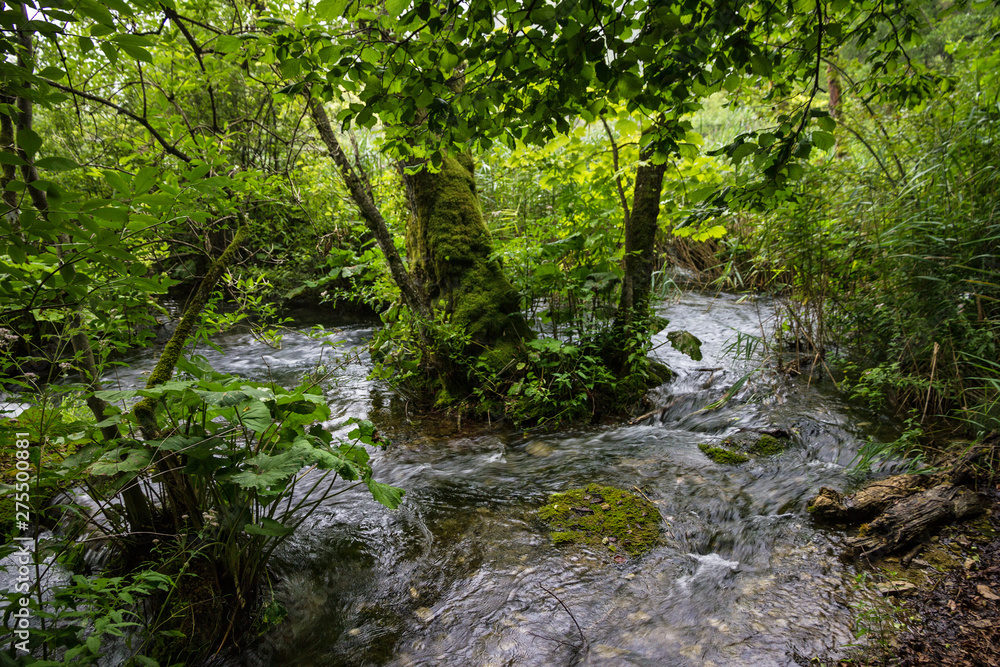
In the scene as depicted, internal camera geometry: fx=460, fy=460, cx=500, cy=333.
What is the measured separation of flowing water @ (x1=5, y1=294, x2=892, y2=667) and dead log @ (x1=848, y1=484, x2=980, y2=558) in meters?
0.15

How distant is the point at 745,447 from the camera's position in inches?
133

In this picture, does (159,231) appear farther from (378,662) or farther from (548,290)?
(548,290)

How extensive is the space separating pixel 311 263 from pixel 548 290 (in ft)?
20.3

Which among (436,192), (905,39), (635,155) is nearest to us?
(905,39)

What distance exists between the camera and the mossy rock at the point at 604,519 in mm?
2494

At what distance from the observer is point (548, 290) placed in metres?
4.31

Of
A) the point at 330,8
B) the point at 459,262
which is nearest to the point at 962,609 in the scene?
the point at 330,8

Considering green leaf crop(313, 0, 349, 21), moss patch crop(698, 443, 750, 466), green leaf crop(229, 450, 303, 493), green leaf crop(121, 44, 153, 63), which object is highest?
green leaf crop(313, 0, 349, 21)

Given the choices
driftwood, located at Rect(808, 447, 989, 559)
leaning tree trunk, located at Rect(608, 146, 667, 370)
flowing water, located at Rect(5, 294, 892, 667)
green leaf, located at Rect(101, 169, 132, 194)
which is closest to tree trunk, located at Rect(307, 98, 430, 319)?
flowing water, located at Rect(5, 294, 892, 667)

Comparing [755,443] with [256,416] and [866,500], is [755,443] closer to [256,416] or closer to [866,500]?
[866,500]

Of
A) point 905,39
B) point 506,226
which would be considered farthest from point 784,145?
point 506,226

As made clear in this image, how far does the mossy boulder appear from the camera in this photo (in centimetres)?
325

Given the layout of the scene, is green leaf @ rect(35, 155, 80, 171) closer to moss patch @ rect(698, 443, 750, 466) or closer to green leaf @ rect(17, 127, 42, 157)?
green leaf @ rect(17, 127, 42, 157)

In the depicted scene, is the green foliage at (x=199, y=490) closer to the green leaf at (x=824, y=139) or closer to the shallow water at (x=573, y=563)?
the shallow water at (x=573, y=563)
